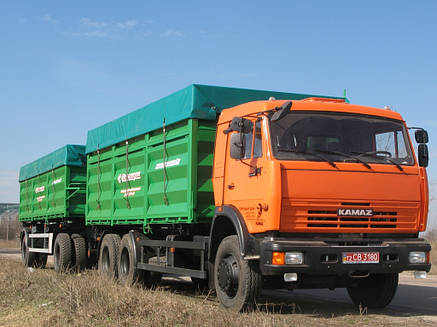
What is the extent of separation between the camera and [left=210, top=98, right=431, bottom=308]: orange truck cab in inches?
289

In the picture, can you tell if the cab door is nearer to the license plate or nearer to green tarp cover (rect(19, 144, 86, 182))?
the license plate

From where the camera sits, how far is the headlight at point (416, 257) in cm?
776

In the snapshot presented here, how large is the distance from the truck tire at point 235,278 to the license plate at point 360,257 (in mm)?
1128

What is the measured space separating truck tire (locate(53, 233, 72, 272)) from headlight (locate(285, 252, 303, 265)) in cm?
923

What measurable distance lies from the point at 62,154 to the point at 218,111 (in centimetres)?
835

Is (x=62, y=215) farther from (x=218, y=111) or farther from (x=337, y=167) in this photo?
(x=337, y=167)

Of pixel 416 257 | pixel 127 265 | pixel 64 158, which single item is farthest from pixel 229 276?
pixel 64 158

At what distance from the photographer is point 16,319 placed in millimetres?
7965

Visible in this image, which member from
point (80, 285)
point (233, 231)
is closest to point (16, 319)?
point (80, 285)

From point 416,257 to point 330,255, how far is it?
1233mm

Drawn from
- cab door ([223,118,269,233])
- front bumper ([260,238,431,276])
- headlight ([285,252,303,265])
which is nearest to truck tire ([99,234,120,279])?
cab door ([223,118,269,233])

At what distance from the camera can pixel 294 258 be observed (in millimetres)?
7277

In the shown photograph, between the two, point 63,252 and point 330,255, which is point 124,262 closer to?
point 63,252

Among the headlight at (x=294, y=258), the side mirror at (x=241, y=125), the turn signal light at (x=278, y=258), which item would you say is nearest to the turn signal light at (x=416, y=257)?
the headlight at (x=294, y=258)
